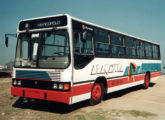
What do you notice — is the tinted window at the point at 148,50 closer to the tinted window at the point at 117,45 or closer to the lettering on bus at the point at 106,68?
the tinted window at the point at 117,45

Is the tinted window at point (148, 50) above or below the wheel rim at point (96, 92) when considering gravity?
above

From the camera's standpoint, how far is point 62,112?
688 centimetres

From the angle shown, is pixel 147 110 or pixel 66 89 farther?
pixel 147 110

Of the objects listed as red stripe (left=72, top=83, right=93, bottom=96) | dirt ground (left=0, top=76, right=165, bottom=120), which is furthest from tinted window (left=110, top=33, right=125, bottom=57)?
dirt ground (left=0, top=76, right=165, bottom=120)

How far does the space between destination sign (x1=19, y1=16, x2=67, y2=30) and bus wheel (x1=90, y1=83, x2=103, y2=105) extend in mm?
2827

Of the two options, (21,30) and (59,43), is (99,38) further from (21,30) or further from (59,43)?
(21,30)

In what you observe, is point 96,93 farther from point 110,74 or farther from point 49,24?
point 49,24

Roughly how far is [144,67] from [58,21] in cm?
826

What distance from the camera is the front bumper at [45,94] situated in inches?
247

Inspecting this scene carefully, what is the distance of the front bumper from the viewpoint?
247 inches

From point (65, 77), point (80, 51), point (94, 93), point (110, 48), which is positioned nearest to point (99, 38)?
point (110, 48)

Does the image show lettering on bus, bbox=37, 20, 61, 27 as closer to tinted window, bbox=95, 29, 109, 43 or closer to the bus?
the bus

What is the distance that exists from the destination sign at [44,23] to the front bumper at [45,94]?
214cm

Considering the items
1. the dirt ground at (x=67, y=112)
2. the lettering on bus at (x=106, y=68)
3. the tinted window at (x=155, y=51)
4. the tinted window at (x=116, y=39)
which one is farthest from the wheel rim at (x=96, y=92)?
the tinted window at (x=155, y=51)
